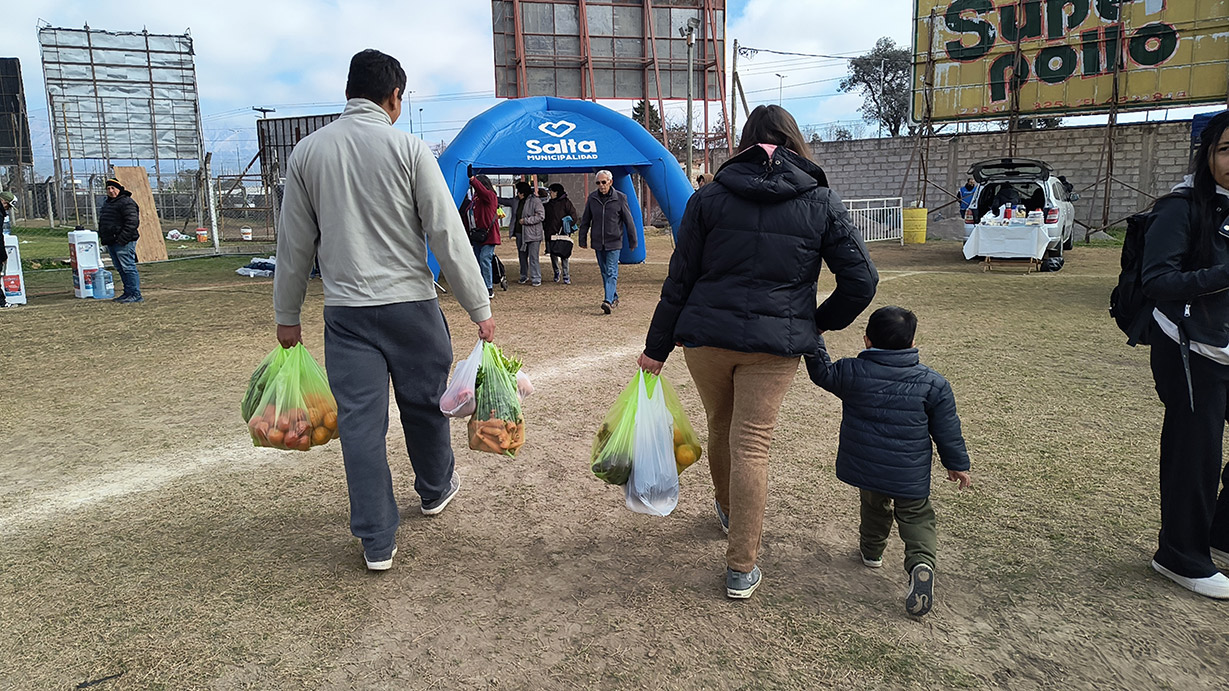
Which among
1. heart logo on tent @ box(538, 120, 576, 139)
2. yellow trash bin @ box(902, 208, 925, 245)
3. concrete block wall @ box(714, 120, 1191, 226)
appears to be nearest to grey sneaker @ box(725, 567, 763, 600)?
heart logo on tent @ box(538, 120, 576, 139)

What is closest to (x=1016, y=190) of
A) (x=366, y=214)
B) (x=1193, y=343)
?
(x=1193, y=343)

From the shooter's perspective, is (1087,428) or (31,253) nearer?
(1087,428)

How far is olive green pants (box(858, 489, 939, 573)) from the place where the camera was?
293 centimetres

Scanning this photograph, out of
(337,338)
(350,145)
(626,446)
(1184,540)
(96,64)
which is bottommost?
(1184,540)

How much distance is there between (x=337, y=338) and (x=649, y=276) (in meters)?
11.2

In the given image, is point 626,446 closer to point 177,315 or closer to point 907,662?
point 907,662

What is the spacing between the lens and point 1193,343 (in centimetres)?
288

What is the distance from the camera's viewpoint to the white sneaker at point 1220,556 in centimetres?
328

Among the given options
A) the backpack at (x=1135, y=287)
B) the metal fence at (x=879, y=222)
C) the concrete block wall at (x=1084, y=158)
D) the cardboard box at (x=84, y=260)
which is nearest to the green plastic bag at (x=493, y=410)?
the backpack at (x=1135, y=287)

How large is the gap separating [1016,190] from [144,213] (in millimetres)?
18458

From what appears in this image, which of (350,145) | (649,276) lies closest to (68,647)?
(350,145)

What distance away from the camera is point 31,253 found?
20.0 metres

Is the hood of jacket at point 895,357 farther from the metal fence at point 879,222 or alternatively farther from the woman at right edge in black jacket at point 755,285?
the metal fence at point 879,222

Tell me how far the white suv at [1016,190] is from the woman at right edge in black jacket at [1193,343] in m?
12.5
